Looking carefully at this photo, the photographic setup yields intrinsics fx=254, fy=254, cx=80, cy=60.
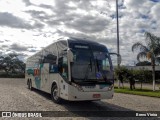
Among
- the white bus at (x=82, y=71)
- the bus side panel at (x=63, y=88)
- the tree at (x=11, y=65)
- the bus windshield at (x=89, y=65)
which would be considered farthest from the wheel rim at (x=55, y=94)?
the tree at (x=11, y=65)

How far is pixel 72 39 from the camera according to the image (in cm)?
1320

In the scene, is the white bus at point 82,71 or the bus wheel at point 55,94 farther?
the bus wheel at point 55,94

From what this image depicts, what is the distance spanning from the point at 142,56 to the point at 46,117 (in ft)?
72.9

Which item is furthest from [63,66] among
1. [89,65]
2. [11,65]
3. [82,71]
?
[11,65]

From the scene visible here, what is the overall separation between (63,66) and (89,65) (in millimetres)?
1484

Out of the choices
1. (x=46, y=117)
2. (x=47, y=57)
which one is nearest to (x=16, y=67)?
(x=47, y=57)

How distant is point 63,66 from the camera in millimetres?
12938

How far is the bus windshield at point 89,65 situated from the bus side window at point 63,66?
1.72ft

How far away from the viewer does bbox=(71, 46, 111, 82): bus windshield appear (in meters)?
12.0

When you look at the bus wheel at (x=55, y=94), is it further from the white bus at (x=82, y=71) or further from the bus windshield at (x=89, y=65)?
the bus windshield at (x=89, y=65)

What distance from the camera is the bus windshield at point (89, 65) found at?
11954mm

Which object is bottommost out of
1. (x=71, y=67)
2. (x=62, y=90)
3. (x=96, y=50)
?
(x=62, y=90)

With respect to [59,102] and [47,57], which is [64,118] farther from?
[47,57]

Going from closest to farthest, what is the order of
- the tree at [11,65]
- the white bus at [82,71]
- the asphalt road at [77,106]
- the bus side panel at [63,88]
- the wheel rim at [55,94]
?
1. the asphalt road at [77,106]
2. the white bus at [82,71]
3. the bus side panel at [63,88]
4. the wheel rim at [55,94]
5. the tree at [11,65]
